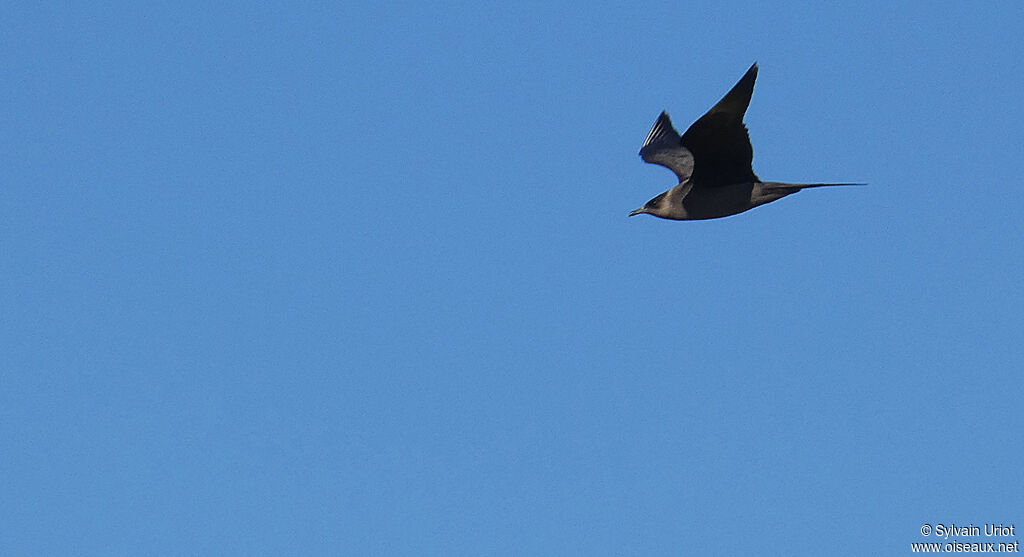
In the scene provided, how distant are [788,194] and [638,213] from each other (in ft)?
8.44

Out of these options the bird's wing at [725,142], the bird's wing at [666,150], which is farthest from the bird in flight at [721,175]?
the bird's wing at [666,150]

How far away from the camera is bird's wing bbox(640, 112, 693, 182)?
63.2ft

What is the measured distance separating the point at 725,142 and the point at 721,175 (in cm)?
90

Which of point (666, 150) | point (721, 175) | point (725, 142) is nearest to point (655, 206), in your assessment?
point (721, 175)

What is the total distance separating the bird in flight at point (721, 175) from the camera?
14516mm

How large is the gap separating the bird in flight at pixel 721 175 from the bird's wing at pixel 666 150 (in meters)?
1.63

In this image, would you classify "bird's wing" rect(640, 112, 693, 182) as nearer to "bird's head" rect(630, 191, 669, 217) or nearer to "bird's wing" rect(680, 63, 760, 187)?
"bird's head" rect(630, 191, 669, 217)

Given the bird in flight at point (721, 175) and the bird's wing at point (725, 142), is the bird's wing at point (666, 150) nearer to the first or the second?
the bird in flight at point (721, 175)

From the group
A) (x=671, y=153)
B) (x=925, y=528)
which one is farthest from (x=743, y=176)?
(x=925, y=528)

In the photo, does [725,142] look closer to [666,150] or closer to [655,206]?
[655,206]

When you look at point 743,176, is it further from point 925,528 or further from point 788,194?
point 925,528

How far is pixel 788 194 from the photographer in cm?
1603

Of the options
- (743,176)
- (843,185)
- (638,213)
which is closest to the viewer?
(843,185)

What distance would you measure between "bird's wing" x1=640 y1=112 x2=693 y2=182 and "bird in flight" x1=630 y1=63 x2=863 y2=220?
1.63 metres
